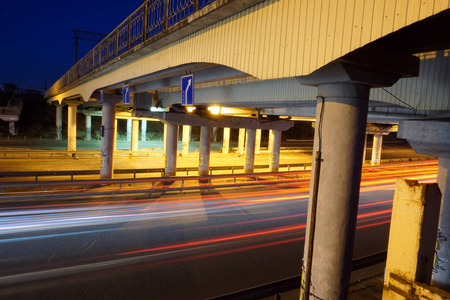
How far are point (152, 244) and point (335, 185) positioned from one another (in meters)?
6.19

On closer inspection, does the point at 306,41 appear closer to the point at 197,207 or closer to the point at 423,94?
the point at 423,94

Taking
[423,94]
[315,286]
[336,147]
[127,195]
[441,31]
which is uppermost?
[441,31]

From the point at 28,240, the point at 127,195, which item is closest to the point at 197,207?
the point at 127,195

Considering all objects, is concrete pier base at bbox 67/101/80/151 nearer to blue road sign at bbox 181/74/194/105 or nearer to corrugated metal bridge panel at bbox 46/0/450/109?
blue road sign at bbox 181/74/194/105

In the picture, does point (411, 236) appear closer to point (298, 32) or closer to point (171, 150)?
point (298, 32)

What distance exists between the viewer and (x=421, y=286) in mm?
2920

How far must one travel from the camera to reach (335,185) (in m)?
4.47

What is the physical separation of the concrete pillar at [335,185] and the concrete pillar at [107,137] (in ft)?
53.7

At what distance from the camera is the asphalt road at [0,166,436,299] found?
665 cm

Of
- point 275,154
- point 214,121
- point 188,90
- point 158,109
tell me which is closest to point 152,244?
point 188,90

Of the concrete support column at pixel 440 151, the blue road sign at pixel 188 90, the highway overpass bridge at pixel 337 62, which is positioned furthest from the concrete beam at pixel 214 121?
the concrete support column at pixel 440 151

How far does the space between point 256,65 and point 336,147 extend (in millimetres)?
1889

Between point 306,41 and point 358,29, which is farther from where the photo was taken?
point 306,41

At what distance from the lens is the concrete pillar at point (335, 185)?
4.43 metres
